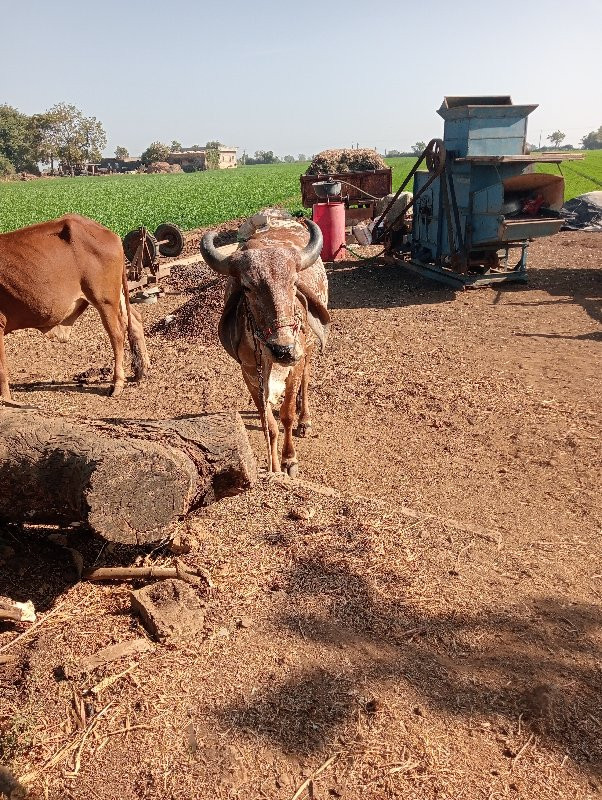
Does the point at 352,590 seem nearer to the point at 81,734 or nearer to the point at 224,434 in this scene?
the point at 224,434

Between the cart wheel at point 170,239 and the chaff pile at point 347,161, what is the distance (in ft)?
24.0

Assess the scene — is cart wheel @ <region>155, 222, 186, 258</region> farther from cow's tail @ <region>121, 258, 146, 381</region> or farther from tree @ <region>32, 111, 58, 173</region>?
tree @ <region>32, 111, 58, 173</region>

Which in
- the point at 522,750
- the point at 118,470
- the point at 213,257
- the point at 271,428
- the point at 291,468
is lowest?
the point at 291,468

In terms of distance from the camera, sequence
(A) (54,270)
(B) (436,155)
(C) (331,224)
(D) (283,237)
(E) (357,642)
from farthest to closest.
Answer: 1. (C) (331,224)
2. (B) (436,155)
3. (A) (54,270)
4. (D) (283,237)
5. (E) (357,642)

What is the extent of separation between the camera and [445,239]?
12.4 meters

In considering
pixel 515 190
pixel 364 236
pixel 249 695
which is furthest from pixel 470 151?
pixel 249 695

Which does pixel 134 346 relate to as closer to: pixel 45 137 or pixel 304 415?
pixel 304 415

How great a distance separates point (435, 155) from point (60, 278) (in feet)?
26.2

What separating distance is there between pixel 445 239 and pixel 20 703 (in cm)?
1155

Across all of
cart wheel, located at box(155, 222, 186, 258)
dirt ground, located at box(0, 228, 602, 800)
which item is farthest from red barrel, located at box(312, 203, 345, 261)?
dirt ground, located at box(0, 228, 602, 800)

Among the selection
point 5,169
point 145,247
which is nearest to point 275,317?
point 145,247

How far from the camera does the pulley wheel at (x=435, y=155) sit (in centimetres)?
1153

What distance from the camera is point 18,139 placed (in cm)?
8488

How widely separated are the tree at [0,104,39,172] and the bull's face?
9391 cm
